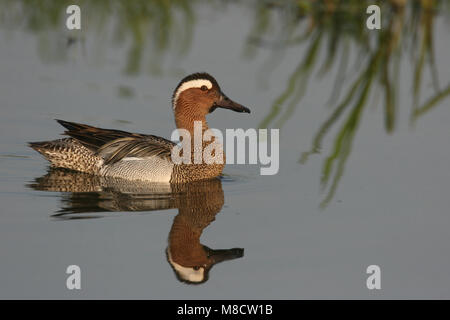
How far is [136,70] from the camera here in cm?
1360

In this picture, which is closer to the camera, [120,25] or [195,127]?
[195,127]

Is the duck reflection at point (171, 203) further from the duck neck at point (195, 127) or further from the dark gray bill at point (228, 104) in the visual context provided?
the dark gray bill at point (228, 104)

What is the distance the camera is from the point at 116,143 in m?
Result: 10.7

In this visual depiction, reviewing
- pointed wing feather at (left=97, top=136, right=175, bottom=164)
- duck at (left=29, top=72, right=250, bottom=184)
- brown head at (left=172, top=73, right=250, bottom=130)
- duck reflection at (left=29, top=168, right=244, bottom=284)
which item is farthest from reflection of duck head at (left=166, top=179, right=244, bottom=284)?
brown head at (left=172, top=73, right=250, bottom=130)

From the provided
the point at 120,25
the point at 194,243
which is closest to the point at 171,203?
the point at 194,243

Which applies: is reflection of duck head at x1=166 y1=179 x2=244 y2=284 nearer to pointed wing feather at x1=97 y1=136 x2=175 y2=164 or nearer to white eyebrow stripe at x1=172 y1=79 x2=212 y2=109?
pointed wing feather at x1=97 y1=136 x2=175 y2=164

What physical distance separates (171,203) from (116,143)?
1.59 m

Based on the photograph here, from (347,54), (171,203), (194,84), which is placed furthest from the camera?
(347,54)

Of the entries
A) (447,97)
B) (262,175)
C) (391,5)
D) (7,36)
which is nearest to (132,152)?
(262,175)

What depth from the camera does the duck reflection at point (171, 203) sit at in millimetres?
7762

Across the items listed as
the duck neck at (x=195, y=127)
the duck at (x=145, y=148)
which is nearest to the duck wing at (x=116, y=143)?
the duck at (x=145, y=148)

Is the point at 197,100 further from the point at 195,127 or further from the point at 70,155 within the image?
the point at 70,155

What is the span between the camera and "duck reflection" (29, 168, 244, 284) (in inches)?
306

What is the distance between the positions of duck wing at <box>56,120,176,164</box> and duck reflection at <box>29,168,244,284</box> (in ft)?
0.98
